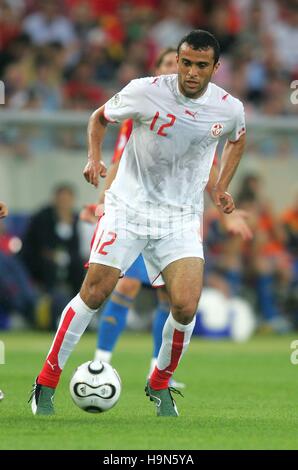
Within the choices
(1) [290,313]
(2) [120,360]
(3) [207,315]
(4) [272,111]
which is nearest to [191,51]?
(2) [120,360]

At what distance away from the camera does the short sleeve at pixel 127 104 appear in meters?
7.53

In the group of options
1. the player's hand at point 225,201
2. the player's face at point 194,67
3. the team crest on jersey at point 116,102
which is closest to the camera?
the player's face at point 194,67

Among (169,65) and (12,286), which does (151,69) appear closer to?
(12,286)

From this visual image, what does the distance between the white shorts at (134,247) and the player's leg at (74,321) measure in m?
0.08

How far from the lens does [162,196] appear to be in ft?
25.3

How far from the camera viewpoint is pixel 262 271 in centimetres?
1658

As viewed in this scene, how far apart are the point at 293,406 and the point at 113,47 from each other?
1083 centimetres

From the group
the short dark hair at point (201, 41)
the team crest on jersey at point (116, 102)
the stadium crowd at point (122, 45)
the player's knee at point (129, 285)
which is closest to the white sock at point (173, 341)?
the team crest on jersey at point (116, 102)

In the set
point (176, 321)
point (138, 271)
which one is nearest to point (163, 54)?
point (138, 271)

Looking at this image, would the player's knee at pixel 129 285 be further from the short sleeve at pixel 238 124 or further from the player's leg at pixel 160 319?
the short sleeve at pixel 238 124

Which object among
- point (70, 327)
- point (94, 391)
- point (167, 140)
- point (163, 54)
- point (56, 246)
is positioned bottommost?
point (56, 246)

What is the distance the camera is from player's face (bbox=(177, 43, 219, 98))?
738cm

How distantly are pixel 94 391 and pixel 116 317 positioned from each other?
2672mm

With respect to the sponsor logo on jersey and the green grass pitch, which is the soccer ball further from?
the sponsor logo on jersey
